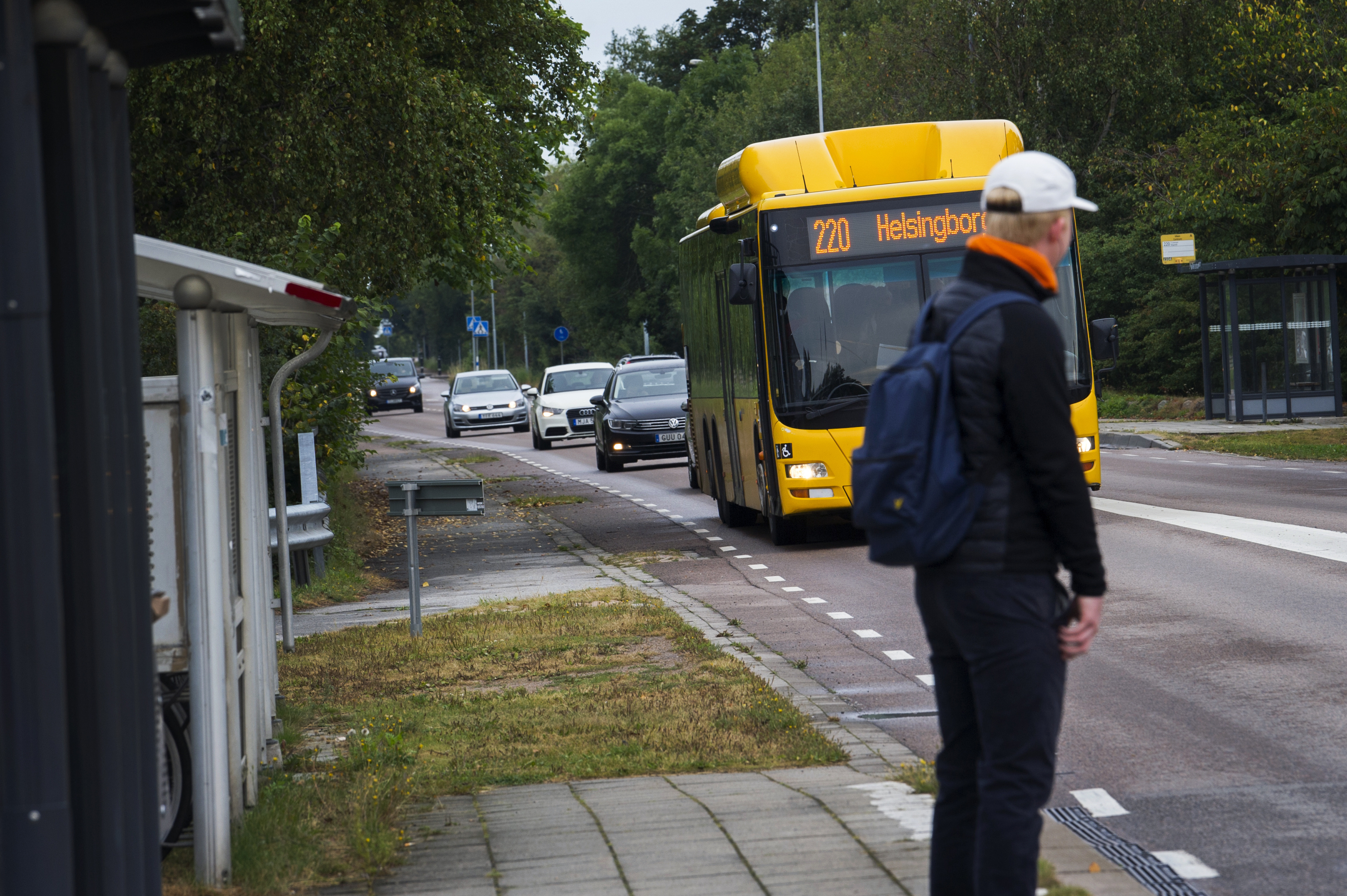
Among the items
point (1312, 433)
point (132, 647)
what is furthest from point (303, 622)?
point (1312, 433)

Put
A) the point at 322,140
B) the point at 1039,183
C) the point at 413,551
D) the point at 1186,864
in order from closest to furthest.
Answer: the point at 1039,183 < the point at 1186,864 < the point at 413,551 < the point at 322,140

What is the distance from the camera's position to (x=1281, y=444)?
2858 cm

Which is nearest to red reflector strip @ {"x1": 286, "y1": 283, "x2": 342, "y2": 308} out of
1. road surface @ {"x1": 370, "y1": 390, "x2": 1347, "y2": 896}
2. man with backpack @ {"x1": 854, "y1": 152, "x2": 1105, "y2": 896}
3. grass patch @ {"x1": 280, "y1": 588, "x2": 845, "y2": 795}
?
grass patch @ {"x1": 280, "y1": 588, "x2": 845, "y2": 795}

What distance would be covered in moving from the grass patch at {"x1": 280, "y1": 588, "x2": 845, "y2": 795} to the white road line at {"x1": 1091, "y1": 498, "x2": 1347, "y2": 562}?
5136mm

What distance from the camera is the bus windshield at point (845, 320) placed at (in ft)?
51.1

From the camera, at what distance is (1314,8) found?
137ft

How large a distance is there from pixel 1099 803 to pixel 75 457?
4.00 metres

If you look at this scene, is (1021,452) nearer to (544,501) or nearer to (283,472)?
(283,472)

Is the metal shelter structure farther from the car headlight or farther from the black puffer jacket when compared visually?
the car headlight

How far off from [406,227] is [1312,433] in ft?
59.9

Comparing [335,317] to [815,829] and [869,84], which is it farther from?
[869,84]

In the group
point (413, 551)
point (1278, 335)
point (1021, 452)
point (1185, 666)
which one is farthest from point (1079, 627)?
point (1278, 335)

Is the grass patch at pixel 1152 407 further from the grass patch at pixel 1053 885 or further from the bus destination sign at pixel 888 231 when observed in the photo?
the grass patch at pixel 1053 885

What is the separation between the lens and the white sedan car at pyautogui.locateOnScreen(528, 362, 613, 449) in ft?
132
